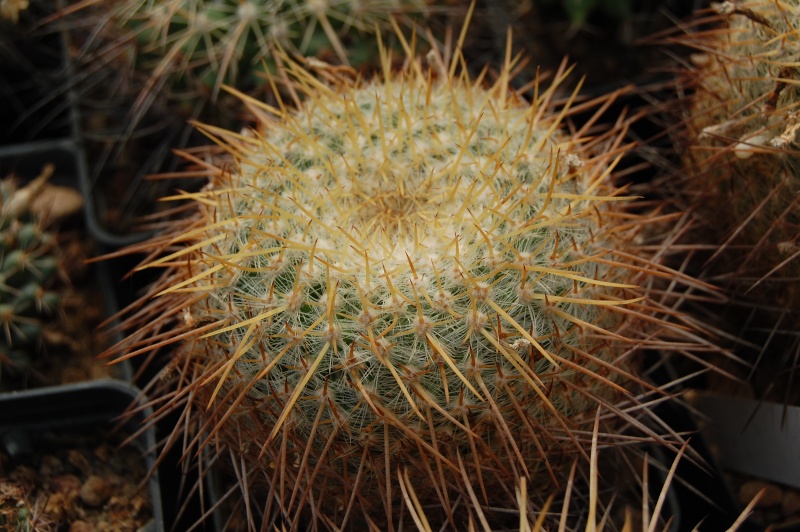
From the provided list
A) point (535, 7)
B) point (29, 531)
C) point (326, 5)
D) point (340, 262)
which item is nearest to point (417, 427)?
point (340, 262)

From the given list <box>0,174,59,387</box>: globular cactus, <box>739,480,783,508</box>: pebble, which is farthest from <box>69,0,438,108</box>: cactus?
<box>739,480,783,508</box>: pebble

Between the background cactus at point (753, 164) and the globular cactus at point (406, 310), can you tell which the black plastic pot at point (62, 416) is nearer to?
the globular cactus at point (406, 310)

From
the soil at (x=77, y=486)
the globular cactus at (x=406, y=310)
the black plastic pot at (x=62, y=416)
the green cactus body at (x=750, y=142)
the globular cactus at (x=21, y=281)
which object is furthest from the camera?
the globular cactus at (x=21, y=281)

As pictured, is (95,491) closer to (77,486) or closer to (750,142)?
(77,486)

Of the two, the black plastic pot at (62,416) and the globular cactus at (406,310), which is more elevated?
the globular cactus at (406,310)

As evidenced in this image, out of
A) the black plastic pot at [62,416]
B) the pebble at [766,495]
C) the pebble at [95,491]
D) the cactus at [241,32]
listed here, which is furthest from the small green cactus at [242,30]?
the pebble at [766,495]

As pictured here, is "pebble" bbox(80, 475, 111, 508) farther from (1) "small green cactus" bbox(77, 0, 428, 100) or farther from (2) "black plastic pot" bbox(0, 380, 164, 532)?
(1) "small green cactus" bbox(77, 0, 428, 100)

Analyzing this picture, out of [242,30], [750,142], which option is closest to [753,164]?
[750,142]

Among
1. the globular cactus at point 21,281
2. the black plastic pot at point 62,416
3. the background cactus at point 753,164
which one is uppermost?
the background cactus at point 753,164
